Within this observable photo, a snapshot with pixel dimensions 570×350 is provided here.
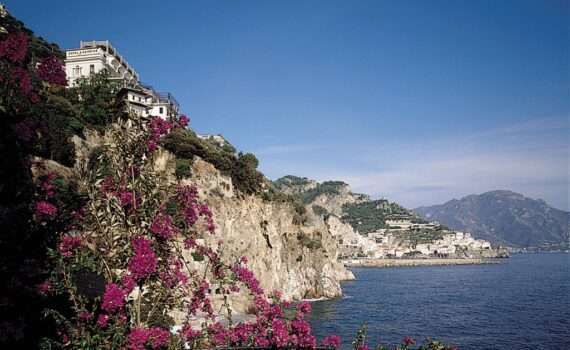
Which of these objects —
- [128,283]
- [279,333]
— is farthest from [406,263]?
[128,283]

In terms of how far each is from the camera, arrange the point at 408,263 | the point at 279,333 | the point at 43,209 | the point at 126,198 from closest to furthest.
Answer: the point at 126,198 < the point at 43,209 < the point at 279,333 < the point at 408,263

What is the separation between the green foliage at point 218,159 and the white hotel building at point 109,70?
4085 mm

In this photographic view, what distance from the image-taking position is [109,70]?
54.6 meters

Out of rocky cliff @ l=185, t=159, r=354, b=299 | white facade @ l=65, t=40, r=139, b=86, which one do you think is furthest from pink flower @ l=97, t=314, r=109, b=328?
white facade @ l=65, t=40, r=139, b=86

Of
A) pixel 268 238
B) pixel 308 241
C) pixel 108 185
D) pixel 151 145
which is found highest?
pixel 151 145

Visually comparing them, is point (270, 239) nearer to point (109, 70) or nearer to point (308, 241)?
point (308, 241)

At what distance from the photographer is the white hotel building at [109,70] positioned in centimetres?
5297

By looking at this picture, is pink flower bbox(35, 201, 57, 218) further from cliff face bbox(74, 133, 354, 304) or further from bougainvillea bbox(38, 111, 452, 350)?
cliff face bbox(74, 133, 354, 304)

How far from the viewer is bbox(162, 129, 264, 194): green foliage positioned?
48.0m

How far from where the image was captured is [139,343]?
525 cm

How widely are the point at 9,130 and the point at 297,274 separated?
6126 cm

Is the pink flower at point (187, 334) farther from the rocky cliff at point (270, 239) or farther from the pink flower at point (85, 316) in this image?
the rocky cliff at point (270, 239)

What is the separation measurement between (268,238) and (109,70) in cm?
3181

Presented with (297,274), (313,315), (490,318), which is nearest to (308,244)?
(297,274)
